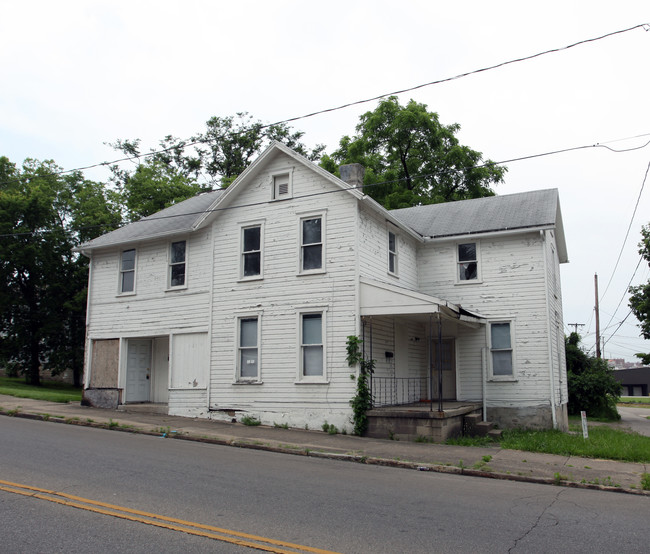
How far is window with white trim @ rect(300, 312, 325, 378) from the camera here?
1587cm

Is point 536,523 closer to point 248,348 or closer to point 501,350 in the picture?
point 248,348

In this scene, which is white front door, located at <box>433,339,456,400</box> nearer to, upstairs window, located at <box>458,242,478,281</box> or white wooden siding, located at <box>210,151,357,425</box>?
upstairs window, located at <box>458,242,478,281</box>

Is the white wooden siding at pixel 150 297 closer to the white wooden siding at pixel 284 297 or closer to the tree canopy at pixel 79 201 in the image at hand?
the white wooden siding at pixel 284 297

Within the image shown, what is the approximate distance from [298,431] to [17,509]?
9172 millimetres

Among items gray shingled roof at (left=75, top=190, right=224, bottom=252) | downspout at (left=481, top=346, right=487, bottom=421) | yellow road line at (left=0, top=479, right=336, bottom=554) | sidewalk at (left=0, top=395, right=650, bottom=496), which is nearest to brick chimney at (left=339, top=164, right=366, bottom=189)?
gray shingled roof at (left=75, top=190, right=224, bottom=252)

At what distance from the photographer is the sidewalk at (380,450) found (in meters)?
10.2

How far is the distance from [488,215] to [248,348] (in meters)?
9.05

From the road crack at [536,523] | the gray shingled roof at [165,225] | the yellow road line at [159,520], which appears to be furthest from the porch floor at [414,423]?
the yellow road line at [159,520]

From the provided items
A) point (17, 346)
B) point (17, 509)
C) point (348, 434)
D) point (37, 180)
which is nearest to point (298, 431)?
point (348, 434)

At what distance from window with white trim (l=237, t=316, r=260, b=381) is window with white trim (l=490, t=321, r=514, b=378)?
718 centimetres

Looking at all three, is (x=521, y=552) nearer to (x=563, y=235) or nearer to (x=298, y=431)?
(x=298, y=431)

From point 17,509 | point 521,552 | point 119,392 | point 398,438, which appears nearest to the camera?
point 521,552

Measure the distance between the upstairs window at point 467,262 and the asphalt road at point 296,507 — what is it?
9.41 m

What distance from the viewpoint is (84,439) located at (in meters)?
12.4
